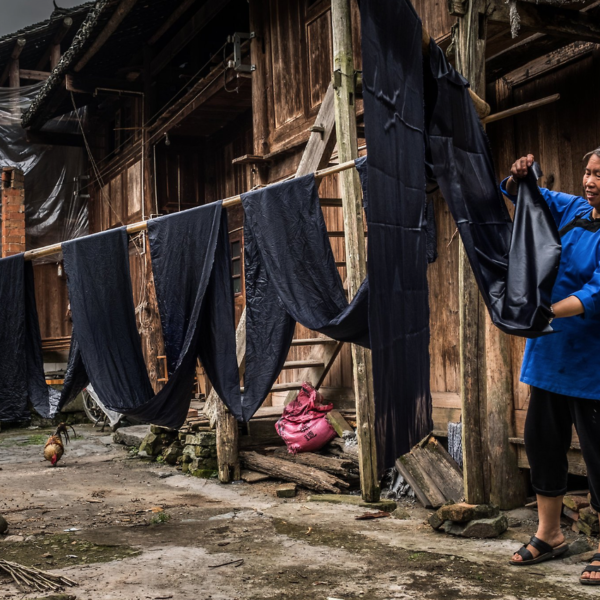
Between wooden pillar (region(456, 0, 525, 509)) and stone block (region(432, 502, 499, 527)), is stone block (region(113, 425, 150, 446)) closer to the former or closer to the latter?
stone block (region(432, 502, 499, 527))

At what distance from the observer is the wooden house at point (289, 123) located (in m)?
4.87

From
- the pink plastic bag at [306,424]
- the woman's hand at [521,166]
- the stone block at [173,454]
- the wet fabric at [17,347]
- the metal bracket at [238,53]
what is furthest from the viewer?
the metal bracket at [238,53]

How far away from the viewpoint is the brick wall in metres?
12.5

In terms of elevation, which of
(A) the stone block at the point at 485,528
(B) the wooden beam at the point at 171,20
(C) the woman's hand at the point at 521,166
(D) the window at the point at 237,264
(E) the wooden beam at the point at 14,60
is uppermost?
(E) the wooden beam at the point at 14,60

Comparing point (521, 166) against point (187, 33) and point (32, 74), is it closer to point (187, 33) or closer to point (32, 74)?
point (187, 33)

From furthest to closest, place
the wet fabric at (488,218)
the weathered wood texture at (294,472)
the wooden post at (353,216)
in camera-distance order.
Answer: the weathered wood texture at (294,472)
the wooden post at (353,216)
the wet fabric at (488,218)

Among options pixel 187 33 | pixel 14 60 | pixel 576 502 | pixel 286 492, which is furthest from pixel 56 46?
pixel 576 502

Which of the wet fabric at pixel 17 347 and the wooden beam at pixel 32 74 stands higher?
the wooden beam at pixel 32 74

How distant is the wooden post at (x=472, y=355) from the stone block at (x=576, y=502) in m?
0.63

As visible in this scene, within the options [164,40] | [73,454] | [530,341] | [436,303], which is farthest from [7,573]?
[164,40]

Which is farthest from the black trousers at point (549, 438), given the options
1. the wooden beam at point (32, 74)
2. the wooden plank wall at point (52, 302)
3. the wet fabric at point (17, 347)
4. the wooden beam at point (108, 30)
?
the wooden beam at point (32, 74)

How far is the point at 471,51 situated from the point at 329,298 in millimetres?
2009

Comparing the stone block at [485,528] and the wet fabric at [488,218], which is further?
the stone block at [485,528]

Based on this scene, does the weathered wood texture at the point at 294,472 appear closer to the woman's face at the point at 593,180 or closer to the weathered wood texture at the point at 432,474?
the weathered wood texture at the point at 432,474
